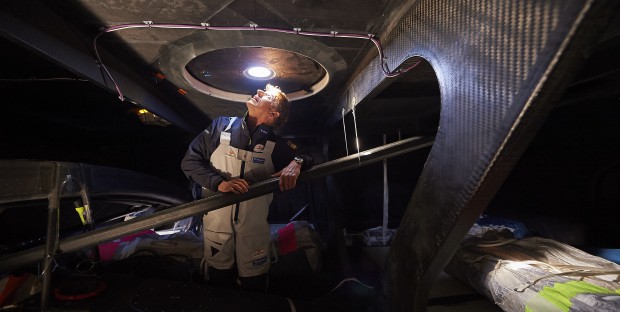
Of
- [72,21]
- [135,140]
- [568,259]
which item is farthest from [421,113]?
[135,140]

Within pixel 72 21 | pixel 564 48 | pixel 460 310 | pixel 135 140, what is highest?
pixel 72 21

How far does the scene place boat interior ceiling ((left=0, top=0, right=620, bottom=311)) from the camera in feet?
2.51

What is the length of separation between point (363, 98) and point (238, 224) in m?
1.47

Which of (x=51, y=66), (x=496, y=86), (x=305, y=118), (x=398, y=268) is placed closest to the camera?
(x=496, y=86)

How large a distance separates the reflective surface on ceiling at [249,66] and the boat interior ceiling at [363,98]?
18mm

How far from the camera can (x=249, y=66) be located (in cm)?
209

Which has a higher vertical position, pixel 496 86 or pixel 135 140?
pixel 135 140

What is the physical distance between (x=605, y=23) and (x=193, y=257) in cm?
318

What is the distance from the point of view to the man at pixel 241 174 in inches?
84.5

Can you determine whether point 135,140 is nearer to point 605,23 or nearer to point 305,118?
point 305,118

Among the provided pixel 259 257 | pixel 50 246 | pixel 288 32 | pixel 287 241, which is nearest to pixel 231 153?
pixel 259 257

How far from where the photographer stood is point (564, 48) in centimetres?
58

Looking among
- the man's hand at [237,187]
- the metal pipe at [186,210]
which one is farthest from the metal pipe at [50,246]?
the man's hand at [237,187]

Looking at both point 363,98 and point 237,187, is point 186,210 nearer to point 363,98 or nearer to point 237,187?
point 237,187
